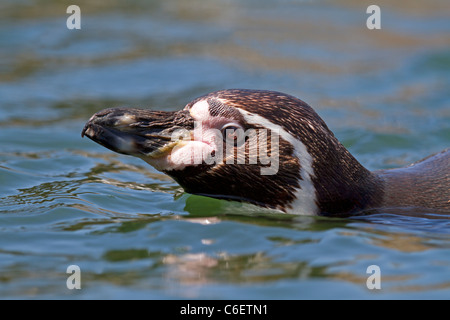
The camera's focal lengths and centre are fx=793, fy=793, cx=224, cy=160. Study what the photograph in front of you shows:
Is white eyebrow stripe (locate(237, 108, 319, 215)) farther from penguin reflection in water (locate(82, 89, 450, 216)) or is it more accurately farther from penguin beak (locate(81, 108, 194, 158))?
penguin beak (locate(81, 108, 194, 158))

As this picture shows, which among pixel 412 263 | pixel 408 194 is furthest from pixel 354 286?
pixel 408 194

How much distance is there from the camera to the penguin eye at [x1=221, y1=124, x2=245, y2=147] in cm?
664

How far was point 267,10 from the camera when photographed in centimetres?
1791

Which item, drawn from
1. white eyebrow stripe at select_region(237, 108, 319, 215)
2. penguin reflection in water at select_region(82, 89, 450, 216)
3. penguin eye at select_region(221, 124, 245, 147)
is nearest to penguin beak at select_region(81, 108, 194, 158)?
penguin reflection in water at select_region(82, 89, 450, 216)

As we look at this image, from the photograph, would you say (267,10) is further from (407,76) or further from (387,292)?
(387,292)

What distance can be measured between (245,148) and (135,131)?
0.94 meters

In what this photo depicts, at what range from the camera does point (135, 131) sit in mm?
6676

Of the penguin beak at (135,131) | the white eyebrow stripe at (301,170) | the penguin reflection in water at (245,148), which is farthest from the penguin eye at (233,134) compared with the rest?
the penguin beak at (135,131)

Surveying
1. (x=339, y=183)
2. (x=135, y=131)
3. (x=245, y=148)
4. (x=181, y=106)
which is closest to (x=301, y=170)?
(x=339, y=183)

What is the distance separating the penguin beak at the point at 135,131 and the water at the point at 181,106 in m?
0.64

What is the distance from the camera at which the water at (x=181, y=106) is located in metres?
5.66

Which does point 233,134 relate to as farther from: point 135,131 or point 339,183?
point 339,183

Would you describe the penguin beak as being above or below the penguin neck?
above

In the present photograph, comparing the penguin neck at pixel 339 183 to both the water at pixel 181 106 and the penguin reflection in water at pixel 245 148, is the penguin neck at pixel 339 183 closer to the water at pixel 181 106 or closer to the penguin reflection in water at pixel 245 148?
the penguin reflection in water at pixel 245 148
